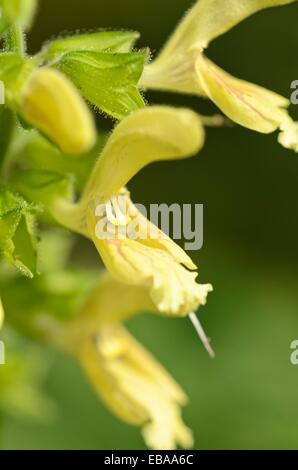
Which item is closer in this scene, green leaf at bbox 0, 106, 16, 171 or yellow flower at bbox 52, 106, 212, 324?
yellow flower at bbox 52, 106, 212, 324

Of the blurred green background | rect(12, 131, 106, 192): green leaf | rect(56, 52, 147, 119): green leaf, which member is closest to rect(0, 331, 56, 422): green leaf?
the blurred green background

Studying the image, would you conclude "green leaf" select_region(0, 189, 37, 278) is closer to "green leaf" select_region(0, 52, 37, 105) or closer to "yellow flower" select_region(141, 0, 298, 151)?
"green leaf" select_region(0, 52, 37, 105)

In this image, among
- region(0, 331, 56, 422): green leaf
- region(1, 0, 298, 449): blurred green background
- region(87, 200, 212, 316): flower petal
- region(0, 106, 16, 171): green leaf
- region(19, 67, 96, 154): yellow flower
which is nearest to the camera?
region(19, 67, 96, 154): yellow flower

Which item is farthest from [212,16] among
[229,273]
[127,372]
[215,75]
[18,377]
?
[229,273]

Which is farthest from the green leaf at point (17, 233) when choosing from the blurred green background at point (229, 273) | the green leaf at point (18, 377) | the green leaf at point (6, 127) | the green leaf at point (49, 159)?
the blurred green background at point (229, 273)

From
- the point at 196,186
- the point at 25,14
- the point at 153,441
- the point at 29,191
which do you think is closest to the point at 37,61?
the point at 25,14

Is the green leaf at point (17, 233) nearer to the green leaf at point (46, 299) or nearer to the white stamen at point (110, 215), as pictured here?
the white stamen at point (110, 215)

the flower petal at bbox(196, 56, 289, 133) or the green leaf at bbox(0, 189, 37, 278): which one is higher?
the flower petal at bbox(196, 56, 289, 133)
